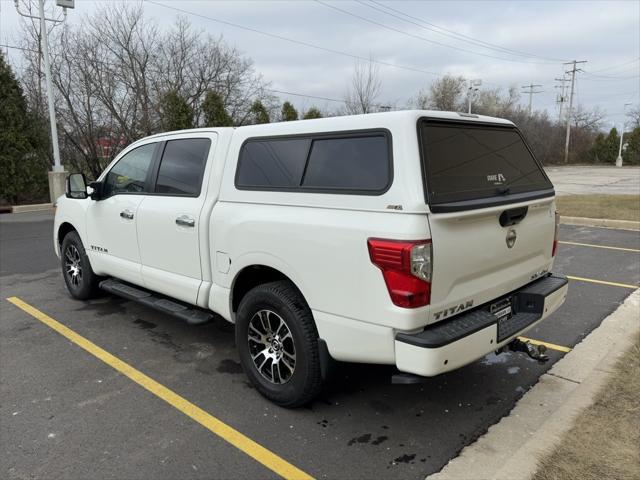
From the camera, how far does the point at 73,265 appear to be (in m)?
5.92

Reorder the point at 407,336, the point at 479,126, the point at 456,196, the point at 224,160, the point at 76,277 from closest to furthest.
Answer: the point at 407,336 → the point at 456,196 → the point at 479,126 → the point at 224,160 → the point at 76,277

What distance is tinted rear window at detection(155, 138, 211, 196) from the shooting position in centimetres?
407

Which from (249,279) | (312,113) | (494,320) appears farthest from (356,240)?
(312,113)

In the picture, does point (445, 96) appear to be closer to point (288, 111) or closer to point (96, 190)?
Result: point (288, 111)

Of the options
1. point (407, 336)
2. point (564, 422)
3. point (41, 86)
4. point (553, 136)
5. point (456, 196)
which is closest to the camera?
point (407, 336)

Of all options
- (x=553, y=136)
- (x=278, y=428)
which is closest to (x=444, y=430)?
(x=278, y=428)

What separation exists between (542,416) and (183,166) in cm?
340

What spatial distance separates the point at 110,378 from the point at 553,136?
60643mm

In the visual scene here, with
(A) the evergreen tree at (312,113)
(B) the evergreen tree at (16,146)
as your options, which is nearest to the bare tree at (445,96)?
(A) the evergreen tree at (312,113)

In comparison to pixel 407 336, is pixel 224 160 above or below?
above

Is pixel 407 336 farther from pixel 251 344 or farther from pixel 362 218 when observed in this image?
pixel 251 344

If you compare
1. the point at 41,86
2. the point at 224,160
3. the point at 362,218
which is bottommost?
the point at 362,218

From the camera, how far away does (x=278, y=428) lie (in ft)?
10.4

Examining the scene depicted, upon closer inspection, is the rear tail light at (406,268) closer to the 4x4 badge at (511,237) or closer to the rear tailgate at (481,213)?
the rear tailgate at (481,213)
